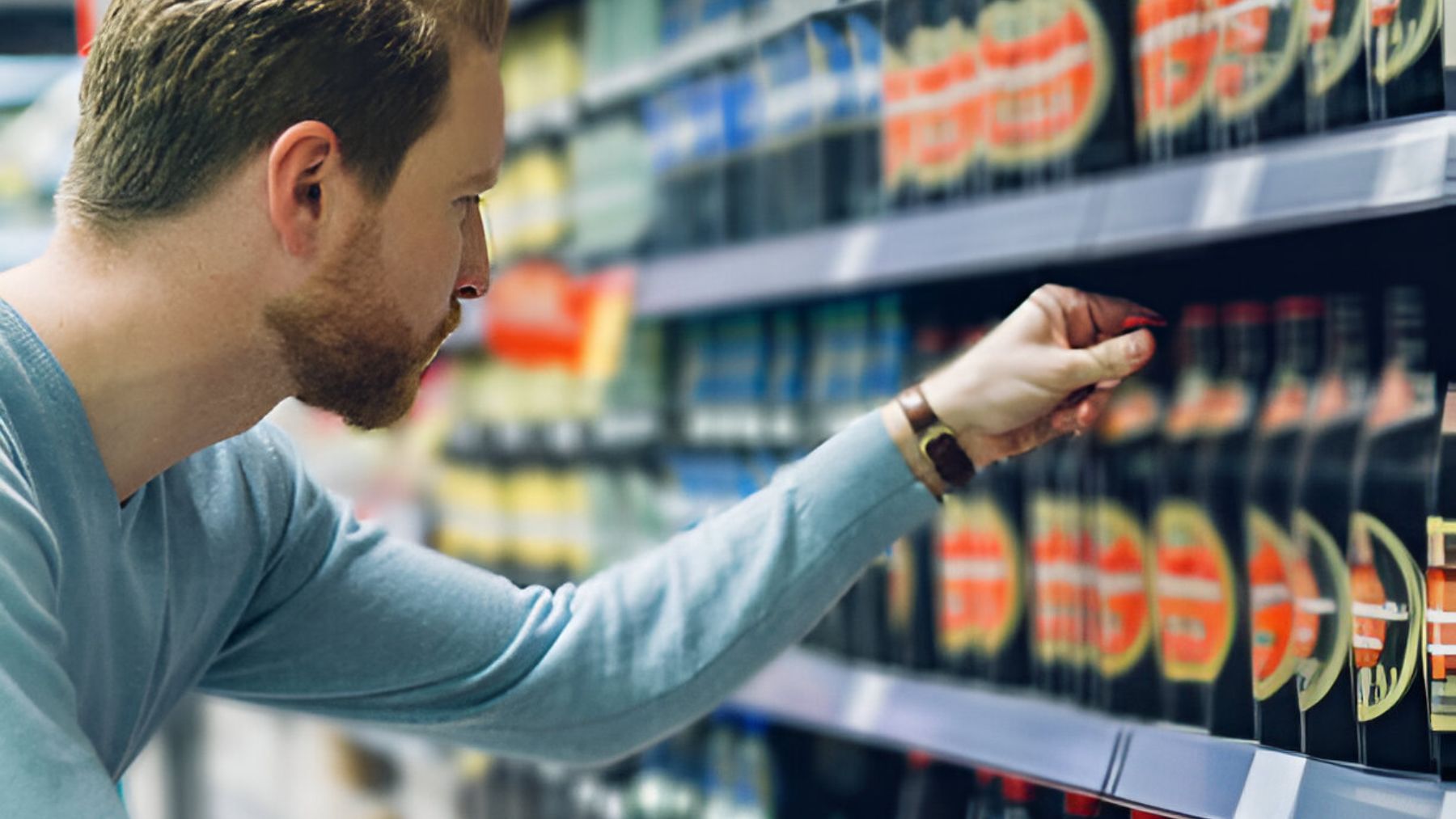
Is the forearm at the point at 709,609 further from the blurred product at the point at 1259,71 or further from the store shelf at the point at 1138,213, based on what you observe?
the blurred product at the point at 1259,71

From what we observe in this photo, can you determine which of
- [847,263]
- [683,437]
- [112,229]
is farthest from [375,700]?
[683,437]

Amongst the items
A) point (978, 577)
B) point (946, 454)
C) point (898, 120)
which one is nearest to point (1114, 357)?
point (946, 454)

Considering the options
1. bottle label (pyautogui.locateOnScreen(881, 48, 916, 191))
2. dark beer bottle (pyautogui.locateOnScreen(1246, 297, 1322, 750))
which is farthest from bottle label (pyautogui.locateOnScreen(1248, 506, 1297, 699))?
bottle label (pyautogui.locateOnScreen(881, 48, 916, 191))

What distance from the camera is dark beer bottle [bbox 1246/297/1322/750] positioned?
3.92ft

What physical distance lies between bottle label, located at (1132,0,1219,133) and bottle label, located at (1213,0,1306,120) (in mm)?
15

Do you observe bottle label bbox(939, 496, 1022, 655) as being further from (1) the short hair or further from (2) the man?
(1) the short hair

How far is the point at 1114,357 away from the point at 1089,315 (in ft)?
0.20

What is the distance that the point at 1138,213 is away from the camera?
1252mm

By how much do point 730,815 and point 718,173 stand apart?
2.98 ft

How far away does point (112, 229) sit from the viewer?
3.58ft

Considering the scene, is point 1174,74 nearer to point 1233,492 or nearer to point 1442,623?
point 1233,492

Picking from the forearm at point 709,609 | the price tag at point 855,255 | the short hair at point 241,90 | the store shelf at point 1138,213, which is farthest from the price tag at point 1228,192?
the short hair at point 241,90

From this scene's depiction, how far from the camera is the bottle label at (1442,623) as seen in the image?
1.05 m

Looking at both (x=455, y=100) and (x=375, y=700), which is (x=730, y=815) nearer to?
(x=375, y=700)
